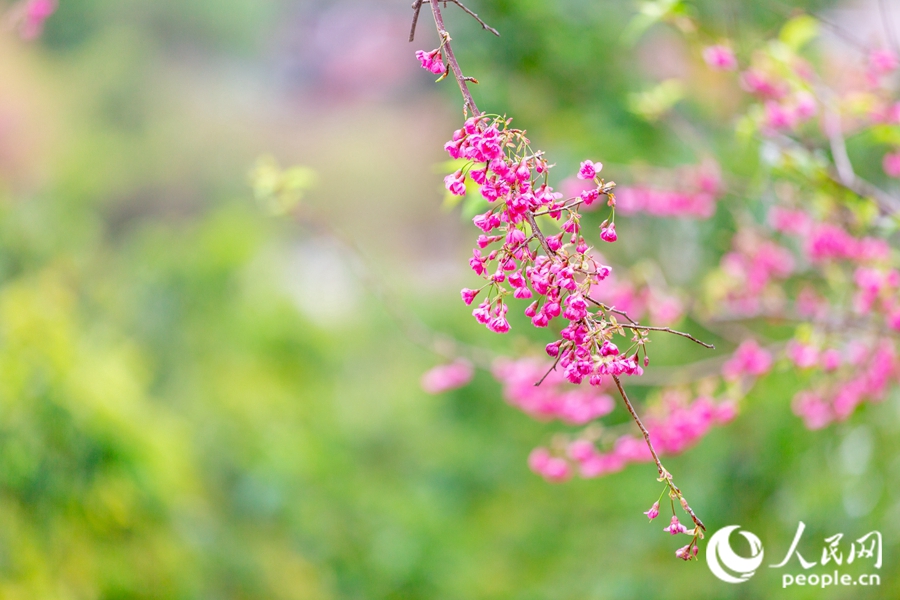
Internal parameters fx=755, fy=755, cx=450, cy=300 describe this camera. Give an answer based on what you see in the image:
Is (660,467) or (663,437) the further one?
(663,437)

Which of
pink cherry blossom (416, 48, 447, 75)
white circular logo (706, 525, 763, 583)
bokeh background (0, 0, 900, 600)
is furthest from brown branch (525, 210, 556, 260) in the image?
white circular logo (706, 525, 763, 583)

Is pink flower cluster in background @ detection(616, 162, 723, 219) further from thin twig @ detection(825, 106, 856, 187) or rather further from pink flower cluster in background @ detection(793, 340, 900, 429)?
pink flower cluster in background @ detection(793, 340, 900, 429)

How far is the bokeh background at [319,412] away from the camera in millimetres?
1429

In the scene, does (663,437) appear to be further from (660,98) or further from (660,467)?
(660,467)

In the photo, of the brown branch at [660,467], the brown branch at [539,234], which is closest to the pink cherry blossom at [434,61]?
the brown branch at [539,234]

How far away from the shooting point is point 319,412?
11.4 feet

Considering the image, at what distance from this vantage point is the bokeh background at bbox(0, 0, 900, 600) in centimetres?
143

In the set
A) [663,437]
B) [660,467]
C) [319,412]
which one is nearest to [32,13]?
[660,467]

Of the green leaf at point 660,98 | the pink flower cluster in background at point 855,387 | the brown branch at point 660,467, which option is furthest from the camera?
the green leaf at point 660,98

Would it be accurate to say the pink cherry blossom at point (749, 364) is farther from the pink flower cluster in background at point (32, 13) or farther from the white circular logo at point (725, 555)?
the pink flower cluster in background at point (32, 13)

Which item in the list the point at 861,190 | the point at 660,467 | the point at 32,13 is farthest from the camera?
the point at 861,190

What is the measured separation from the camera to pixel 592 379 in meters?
0.51

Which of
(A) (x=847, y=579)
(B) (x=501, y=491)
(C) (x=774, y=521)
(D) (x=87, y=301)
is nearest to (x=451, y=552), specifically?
(B) (x=501, y=491)

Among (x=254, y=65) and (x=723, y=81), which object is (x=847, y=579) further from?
(x=254, y=65)
